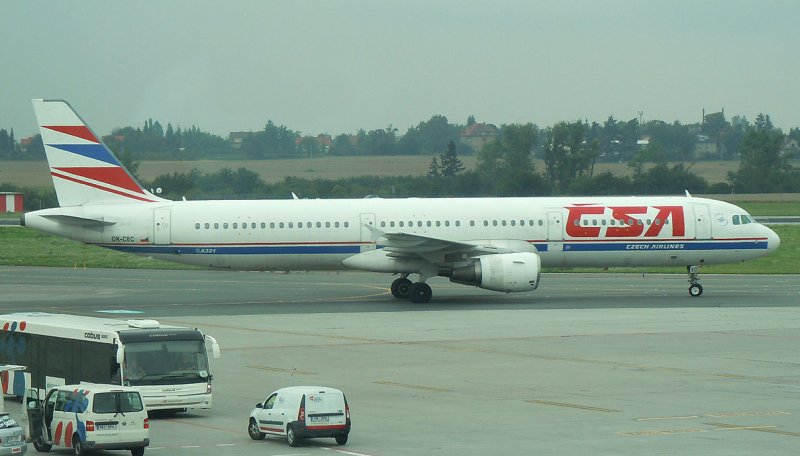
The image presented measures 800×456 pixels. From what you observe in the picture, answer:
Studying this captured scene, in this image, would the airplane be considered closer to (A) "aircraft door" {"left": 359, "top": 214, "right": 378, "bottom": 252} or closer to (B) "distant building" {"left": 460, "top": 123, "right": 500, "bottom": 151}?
(A) "aircraft door" {"left": 359, "top": 214, "right": 378, "bottom": 252}

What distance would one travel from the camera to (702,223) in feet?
167

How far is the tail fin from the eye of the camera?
50.9 meters

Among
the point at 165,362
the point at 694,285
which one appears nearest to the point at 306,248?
the point at 694,285

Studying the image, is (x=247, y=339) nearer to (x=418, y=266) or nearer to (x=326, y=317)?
(x=326, y=317)

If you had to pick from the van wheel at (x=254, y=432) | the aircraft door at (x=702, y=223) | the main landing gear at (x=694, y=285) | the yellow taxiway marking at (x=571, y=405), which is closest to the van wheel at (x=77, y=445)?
the van wheel at (x=254, y=432)

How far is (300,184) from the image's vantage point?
9056 centimetres

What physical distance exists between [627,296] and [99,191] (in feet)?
77.3

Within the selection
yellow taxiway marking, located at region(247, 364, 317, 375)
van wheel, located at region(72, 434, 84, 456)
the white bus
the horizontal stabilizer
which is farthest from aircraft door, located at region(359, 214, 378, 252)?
van wheel, located at region(72, 434, 84, 456)

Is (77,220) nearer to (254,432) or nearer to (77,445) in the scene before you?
(254,432)

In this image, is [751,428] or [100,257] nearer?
[751,428]

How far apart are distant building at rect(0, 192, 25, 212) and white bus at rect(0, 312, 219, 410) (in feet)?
Answer: 265

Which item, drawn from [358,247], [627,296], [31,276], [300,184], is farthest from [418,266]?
[300,184]

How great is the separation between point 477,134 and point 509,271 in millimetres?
72375

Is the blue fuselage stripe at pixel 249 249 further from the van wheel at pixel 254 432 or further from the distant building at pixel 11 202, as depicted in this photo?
the distant building at pixel 11 202
